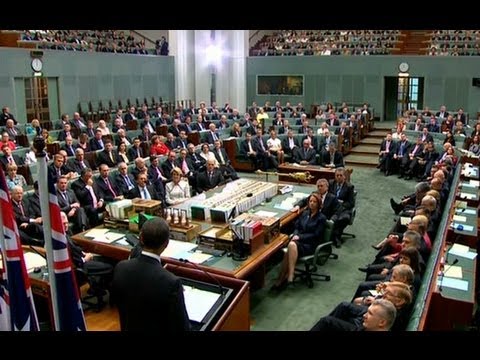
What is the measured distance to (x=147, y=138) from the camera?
13375 mm

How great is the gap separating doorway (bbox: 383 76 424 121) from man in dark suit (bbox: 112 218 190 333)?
20.4 meters

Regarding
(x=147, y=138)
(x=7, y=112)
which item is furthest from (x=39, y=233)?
(x=7, y=112)

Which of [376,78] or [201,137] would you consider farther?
[376,78]

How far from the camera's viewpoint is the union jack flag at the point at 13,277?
268cm

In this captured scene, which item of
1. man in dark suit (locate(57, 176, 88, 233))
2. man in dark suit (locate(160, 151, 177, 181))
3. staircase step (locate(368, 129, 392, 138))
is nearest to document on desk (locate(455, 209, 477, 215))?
man in dark suit (locate(57, 176, 88, 233))

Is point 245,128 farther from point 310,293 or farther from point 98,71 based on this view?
point 310,293

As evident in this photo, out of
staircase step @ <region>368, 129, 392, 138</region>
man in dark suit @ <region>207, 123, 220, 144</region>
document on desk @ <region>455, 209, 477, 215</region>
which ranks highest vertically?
man in dark suit @ <region>207, 123, 220, 144</region>

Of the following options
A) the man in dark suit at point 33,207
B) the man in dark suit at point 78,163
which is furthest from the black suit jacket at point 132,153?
the man in dark suit at point 33,207

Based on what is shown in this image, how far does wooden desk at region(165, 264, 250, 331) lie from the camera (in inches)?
122

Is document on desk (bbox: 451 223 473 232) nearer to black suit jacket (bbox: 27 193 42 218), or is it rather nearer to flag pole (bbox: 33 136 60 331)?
flag pole (bbox: 33 136 60 331)

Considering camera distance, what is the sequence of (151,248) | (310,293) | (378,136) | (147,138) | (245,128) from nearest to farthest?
(151,248)
(310,293)
(147,138)
(245,128)
(378,136)

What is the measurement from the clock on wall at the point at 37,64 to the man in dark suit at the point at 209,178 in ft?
29.6

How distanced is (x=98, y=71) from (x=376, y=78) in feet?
35.3

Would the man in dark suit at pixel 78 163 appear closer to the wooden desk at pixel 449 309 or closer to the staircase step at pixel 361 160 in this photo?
the wooden desk at pixel 449 309
